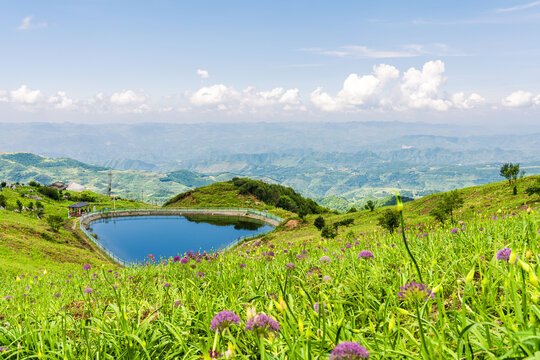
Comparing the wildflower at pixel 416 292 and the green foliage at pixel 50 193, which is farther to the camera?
the green foliage at pixel 50 193

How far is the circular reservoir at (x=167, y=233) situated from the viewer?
190ft

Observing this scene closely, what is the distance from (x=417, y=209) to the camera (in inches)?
1984

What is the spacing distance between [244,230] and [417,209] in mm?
40090

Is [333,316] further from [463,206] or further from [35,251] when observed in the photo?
[463,206]

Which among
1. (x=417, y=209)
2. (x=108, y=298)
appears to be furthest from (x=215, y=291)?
(x=417, y=209)

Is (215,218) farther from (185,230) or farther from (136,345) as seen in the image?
(136,345)

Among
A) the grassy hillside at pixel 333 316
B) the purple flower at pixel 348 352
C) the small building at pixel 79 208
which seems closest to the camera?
the purple flower at pixel 348 352

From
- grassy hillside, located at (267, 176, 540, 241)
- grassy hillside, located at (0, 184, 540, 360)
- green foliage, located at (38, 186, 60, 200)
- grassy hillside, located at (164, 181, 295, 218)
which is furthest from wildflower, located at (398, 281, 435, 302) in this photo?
green foliage, located at (38, 186, 60, 200)

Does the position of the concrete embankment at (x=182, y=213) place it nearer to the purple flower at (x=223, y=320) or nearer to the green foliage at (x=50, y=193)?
the green foliage at (x=50, y=193)

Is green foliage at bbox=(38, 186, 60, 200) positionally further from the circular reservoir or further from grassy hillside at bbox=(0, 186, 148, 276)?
grassy hillside at bbox=(0, 186, 148, 276)

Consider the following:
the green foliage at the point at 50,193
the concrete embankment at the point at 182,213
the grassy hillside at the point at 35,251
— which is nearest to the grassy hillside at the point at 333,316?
the grassy hillside at the point at 35,251

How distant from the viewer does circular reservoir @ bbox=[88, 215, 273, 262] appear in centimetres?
5794

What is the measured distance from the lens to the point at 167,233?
71.5 metres

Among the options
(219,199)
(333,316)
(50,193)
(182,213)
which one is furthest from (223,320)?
(50,193)
